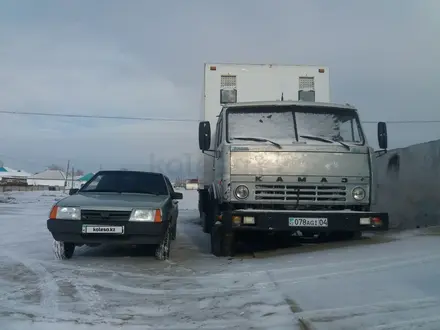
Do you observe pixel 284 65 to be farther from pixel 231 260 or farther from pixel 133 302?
pixel 133 302

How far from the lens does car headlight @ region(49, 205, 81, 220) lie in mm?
6590

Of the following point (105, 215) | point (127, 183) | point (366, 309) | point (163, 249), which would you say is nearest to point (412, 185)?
point (163, 249)

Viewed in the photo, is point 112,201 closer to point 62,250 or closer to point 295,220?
point 62,250

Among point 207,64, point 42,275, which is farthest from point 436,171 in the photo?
point 42,275

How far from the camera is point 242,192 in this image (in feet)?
22.4

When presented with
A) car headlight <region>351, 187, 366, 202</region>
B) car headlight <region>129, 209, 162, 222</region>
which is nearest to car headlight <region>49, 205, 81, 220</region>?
car headlight <region>129, 209, 162, 222</region>

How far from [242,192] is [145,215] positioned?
5.09 ft

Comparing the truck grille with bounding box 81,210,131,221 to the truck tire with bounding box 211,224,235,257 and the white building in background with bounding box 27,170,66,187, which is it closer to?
the truck tire with bounding box 211,224,235,257

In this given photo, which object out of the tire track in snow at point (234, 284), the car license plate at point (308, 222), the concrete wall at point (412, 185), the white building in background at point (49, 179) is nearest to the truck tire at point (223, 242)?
the car license plate at point (308, 222)

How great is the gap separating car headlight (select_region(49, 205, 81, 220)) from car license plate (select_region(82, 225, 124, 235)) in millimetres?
212

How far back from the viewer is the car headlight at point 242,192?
22.4ft

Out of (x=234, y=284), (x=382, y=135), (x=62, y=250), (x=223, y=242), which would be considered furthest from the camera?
(x=382, y=135)

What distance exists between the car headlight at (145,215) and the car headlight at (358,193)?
3.07 metres

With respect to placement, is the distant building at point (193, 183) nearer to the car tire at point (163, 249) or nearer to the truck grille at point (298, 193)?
the car tire at point (163, 249)
